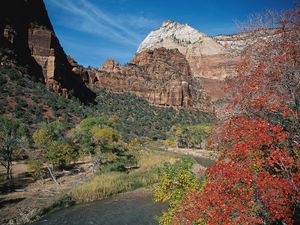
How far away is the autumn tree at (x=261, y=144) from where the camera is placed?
24.2 feet

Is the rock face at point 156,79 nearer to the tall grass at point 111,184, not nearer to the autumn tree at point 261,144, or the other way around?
the tall grass at point 111,184

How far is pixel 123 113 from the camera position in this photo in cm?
9500

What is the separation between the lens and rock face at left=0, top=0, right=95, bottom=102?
68125mm

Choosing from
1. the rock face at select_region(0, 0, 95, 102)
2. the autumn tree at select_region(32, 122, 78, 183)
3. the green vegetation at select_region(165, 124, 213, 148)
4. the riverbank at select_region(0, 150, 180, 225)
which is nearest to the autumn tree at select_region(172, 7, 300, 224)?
the riverbank at select_region(0, 150, 180, 225)

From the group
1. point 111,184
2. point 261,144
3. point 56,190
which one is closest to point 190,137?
point 111,184

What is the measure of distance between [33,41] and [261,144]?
77595 millimetres

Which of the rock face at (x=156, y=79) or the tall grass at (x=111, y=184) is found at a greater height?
the rock face at (x=156, y=79)

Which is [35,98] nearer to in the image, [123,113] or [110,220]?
[123,113]

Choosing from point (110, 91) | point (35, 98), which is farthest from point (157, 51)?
point (35, 98)

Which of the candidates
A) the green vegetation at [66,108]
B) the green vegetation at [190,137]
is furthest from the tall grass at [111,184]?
the green vegetation at [190,137]

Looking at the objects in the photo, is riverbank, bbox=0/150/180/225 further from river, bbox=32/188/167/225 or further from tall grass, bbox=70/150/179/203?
river, bbox=32/188/167/225

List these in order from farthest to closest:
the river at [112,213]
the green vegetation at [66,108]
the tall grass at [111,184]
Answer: the green vegetation at [66,108], the tall grass at [111,184], the river at [112,213]

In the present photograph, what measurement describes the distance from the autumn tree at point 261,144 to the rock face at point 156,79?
363 feet

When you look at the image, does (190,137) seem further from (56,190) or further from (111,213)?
(111,213)
